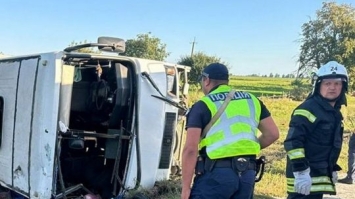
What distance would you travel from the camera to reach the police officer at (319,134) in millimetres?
3732

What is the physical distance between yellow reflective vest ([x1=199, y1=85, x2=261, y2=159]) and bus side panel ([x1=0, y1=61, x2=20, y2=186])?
7.54 ft

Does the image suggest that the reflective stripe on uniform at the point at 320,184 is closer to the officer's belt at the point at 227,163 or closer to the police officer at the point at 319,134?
the police officer at the point at 319,134

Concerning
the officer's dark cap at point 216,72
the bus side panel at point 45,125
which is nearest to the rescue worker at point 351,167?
the officer's dark cap at point 216,72

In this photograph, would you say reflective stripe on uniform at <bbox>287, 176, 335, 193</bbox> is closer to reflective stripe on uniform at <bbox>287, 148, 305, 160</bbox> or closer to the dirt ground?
reflective stripe on uniform at <bbox>287, 148, 305, 160</bbox>

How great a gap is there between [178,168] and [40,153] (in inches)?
68.5

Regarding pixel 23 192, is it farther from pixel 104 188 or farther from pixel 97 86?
pixel 97 86

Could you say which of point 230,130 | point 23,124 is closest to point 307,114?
point 230,130

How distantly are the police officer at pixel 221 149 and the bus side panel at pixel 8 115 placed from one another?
7.43 ft

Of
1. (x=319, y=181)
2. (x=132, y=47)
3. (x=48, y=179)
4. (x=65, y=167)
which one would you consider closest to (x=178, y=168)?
(x=65, y=167)

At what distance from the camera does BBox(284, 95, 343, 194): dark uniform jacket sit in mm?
3736

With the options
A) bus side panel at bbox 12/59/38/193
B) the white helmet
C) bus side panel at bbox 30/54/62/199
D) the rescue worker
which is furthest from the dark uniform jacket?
the rescue worker

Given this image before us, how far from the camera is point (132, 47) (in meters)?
46.6

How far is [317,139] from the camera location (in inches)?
149

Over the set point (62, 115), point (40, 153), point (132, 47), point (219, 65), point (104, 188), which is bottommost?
point (104, 188)
